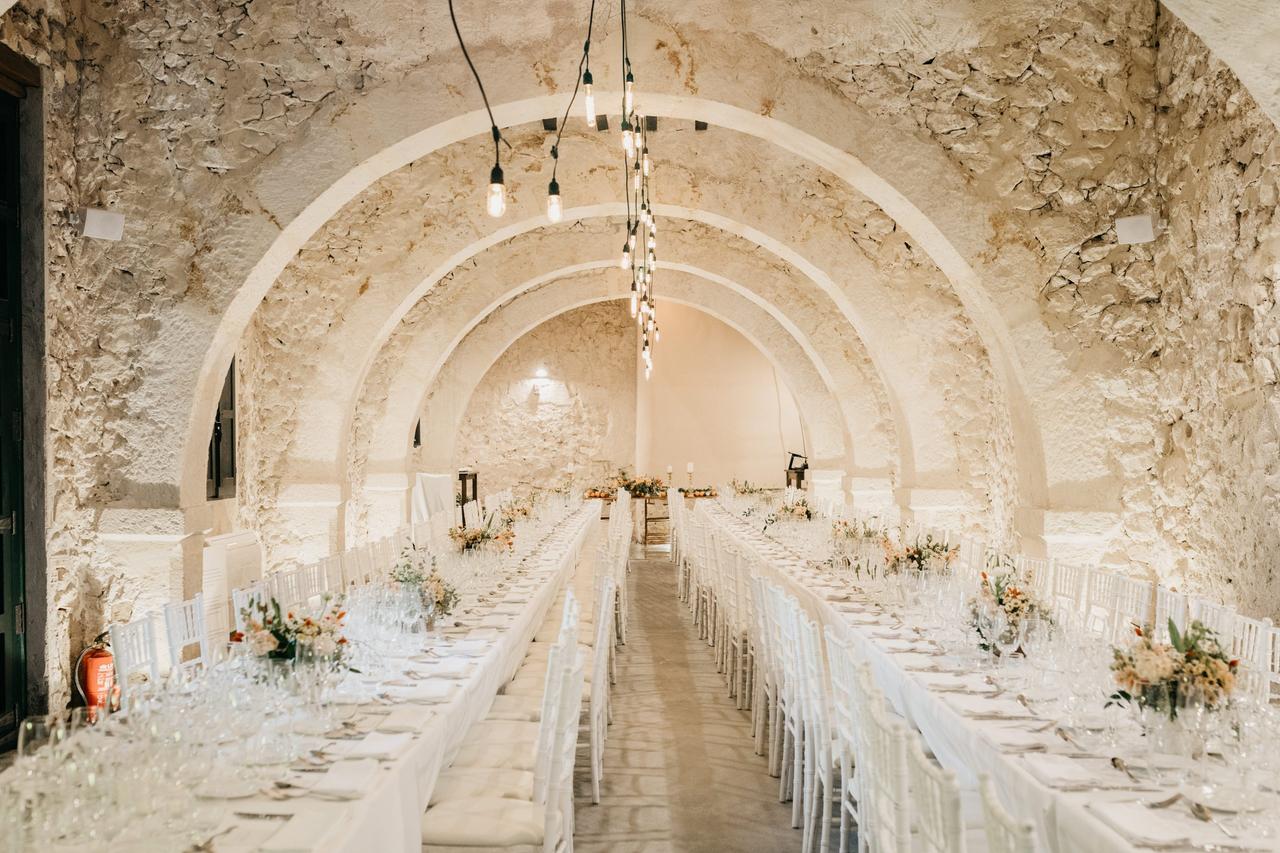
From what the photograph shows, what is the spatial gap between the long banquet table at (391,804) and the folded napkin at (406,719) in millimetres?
22

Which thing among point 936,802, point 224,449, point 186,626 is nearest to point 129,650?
point 186,626

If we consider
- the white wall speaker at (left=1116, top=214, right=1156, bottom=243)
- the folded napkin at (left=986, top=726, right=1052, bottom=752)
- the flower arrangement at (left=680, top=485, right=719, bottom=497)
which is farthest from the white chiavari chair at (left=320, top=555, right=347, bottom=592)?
the flower arrangement at (left=680, top=485, right=719, bottom=497)

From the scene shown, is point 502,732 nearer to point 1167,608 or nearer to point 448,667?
point 448,667

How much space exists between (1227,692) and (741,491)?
465 inches

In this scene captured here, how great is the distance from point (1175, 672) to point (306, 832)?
2.34 meters

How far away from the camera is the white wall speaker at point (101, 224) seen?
222 inches

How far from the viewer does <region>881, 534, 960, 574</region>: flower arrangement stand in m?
5.03

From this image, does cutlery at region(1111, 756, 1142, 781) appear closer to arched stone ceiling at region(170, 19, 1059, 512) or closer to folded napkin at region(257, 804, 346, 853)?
folded napkin at region(257, 804, 346, 853)

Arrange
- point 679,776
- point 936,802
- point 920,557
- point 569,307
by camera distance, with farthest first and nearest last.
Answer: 1. point 569,307
2. point 920,557
3. point 679,776
4. point 936,802

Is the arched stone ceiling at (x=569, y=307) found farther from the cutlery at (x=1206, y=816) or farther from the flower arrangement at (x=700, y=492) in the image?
the cutlery at (x=1206, y=816)

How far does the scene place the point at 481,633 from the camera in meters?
4.42

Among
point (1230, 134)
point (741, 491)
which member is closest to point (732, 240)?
point (741, 491)

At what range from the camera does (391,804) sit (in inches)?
99.0

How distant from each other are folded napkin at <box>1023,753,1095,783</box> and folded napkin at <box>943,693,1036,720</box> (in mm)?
397
